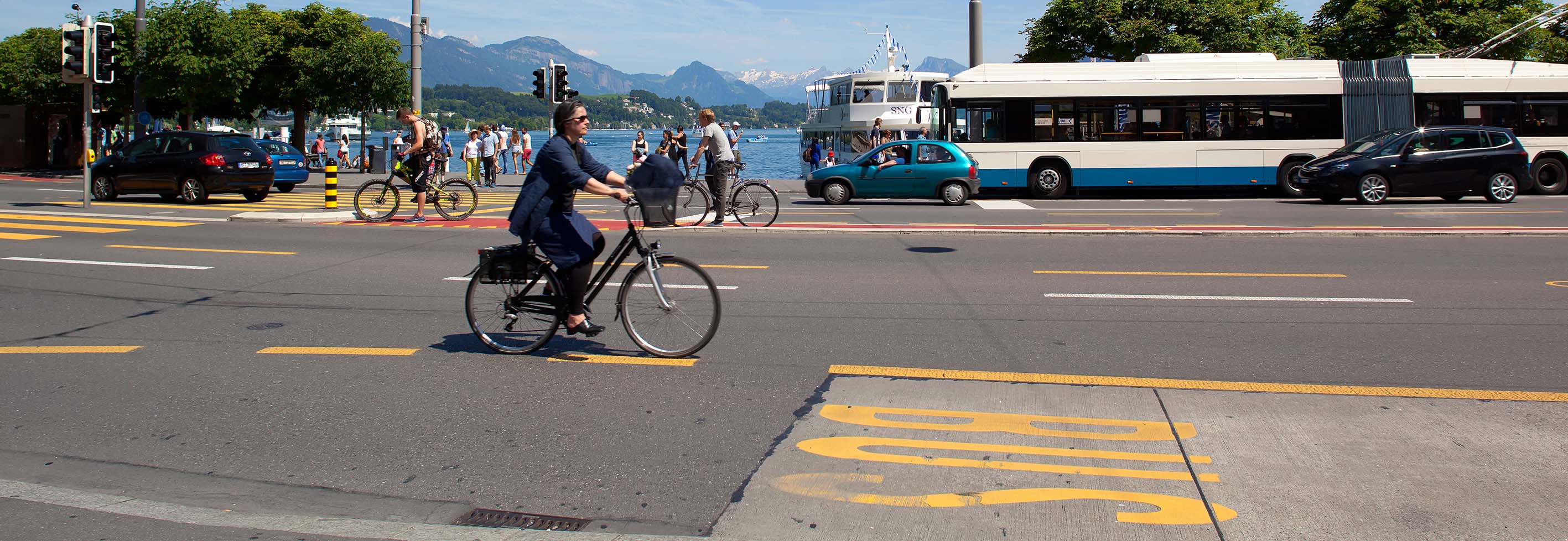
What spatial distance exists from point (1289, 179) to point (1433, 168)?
3857 millimetres

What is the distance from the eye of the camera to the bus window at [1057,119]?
23812 mm

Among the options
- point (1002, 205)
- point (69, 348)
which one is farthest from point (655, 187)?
point (1002, 205)

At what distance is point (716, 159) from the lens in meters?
15.5

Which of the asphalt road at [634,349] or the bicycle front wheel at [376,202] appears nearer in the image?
the asphalt road at [634,349]

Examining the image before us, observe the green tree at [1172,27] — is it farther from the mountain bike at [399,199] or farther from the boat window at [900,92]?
the mountain bike at [399,199]

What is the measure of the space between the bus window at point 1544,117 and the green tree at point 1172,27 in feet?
76.2

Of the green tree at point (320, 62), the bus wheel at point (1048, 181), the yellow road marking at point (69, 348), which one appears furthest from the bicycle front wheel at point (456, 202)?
the green tree at point (320, 62)

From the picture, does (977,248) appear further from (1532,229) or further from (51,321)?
(51,321)

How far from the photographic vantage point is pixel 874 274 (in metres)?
10.4

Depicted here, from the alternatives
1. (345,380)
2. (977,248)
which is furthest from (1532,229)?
(345,380)

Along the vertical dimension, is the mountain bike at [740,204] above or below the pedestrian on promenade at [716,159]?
below

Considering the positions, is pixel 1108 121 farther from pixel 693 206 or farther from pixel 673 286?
pixel 673 286

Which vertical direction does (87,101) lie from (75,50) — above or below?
below

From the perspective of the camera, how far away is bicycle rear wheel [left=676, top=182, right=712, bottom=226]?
51.4ft
